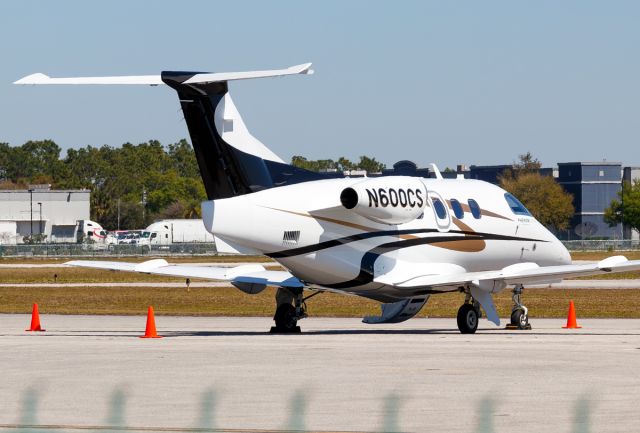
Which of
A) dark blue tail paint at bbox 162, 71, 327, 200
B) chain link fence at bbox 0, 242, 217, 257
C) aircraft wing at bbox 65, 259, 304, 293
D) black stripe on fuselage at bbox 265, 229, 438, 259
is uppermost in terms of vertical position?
dark blue tail paint at bbox 162, 71, 327, 200

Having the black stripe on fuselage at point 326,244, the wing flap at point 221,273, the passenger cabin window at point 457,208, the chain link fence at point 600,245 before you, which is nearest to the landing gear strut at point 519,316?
the passenger cabin window at point 457,208

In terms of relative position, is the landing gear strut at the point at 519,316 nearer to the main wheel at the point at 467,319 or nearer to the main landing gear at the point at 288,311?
the main wheel at the point at 467,319

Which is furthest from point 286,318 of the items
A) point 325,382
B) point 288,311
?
point 325,382

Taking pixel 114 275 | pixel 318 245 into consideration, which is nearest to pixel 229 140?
pixel 318 245

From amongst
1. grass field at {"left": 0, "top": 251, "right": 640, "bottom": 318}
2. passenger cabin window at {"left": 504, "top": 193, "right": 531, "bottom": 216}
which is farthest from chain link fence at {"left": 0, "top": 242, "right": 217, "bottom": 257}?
passenger cabin window at {"left": 504, "top": 193, "right": 531, "bottom": 216}

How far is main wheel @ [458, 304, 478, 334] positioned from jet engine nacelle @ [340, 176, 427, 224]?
103 inches

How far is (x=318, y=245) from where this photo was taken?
30047mm

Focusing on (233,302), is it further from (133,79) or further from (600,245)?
(600,245)

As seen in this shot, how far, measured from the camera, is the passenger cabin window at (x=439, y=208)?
33.2 metres

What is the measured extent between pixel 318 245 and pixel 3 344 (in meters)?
6.97

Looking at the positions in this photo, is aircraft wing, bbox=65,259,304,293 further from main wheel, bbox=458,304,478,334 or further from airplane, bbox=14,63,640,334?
main wheel, bbox=458,304,478,334

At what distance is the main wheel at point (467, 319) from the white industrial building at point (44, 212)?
148m

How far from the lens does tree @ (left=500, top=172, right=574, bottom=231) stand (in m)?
149

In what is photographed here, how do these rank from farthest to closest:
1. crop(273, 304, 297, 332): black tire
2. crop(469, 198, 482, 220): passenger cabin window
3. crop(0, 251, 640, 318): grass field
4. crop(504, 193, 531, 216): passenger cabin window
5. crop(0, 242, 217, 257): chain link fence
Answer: crop(0, 242, 217, 257): chain link fence < crop(0, 251, 640, 318): grass field < crop(504, 193, 531, 216): passenger cabin window < crop(469, 198, 482, 220): passenger cabin window < crop(273, 304, 297, 332): black tire
